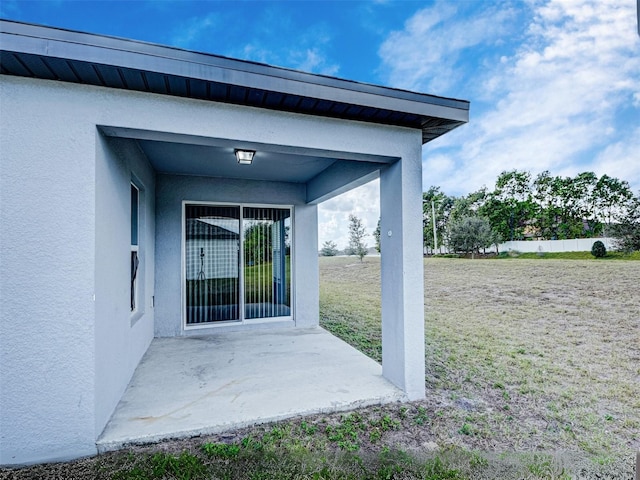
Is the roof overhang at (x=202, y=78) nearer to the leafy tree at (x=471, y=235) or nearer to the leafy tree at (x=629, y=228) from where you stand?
the leafy tree at (x=629, y=228)

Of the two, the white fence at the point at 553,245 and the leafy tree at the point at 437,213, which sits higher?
the leafy tree at the point at 437,213

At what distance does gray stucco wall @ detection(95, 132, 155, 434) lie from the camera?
310cm

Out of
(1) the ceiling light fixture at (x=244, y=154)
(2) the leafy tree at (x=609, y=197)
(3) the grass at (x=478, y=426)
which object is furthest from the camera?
Result: (2) the leafy tree at (x=609, y=197)

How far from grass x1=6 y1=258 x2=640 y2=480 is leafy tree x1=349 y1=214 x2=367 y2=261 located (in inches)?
452

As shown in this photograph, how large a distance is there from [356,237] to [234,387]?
1640 centimetres

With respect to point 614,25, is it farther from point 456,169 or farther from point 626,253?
point 456,169

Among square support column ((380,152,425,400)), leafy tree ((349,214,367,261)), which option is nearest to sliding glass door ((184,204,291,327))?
square support column ((380,152,425,400))

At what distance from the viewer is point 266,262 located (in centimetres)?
775

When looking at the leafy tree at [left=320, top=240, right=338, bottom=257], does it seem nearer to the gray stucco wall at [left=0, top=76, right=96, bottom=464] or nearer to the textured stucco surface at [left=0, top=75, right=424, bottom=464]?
the textured stucco surface at [left=0, top=75, right=424, bottom=464]

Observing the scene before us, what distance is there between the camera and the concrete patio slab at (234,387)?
3.32 metres

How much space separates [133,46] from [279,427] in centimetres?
376

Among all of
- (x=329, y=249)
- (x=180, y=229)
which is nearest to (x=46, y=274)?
(x=180, y=229)

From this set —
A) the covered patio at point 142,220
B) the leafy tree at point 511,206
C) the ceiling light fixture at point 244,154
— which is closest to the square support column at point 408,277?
the covered patio at point 142,220

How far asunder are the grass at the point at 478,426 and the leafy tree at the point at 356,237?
37.7 feet
